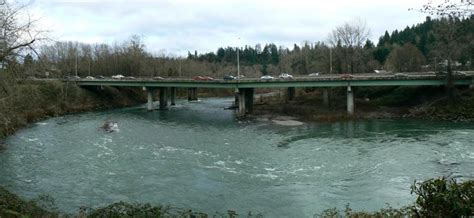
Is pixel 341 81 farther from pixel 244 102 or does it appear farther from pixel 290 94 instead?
pixel 290 94

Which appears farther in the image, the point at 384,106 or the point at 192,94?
the point at 192,94

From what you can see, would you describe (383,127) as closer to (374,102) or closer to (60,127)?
(374,102)

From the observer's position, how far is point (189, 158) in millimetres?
38656

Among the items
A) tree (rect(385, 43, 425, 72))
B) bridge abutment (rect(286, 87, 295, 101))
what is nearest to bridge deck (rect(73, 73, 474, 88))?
bridge abutment (rect(286, 87, 295, 101))

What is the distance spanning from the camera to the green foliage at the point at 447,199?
11008 millimetres

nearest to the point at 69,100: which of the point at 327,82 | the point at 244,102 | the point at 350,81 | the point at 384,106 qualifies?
the point at 244,102

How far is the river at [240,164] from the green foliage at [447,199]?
11.8 m

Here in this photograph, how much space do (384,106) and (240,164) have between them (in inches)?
1779

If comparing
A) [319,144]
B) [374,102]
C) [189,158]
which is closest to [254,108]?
[374,102]

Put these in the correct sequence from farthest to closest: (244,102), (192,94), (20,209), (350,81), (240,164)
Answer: (192,94) < (244,102) < (350,81) < (240,164) < (20,209)

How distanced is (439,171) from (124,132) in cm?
3700

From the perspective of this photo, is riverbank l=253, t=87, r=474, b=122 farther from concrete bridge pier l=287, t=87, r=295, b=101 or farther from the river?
the river

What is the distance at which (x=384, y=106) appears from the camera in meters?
73.7

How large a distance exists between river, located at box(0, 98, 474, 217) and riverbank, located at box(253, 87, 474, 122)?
6.55m
